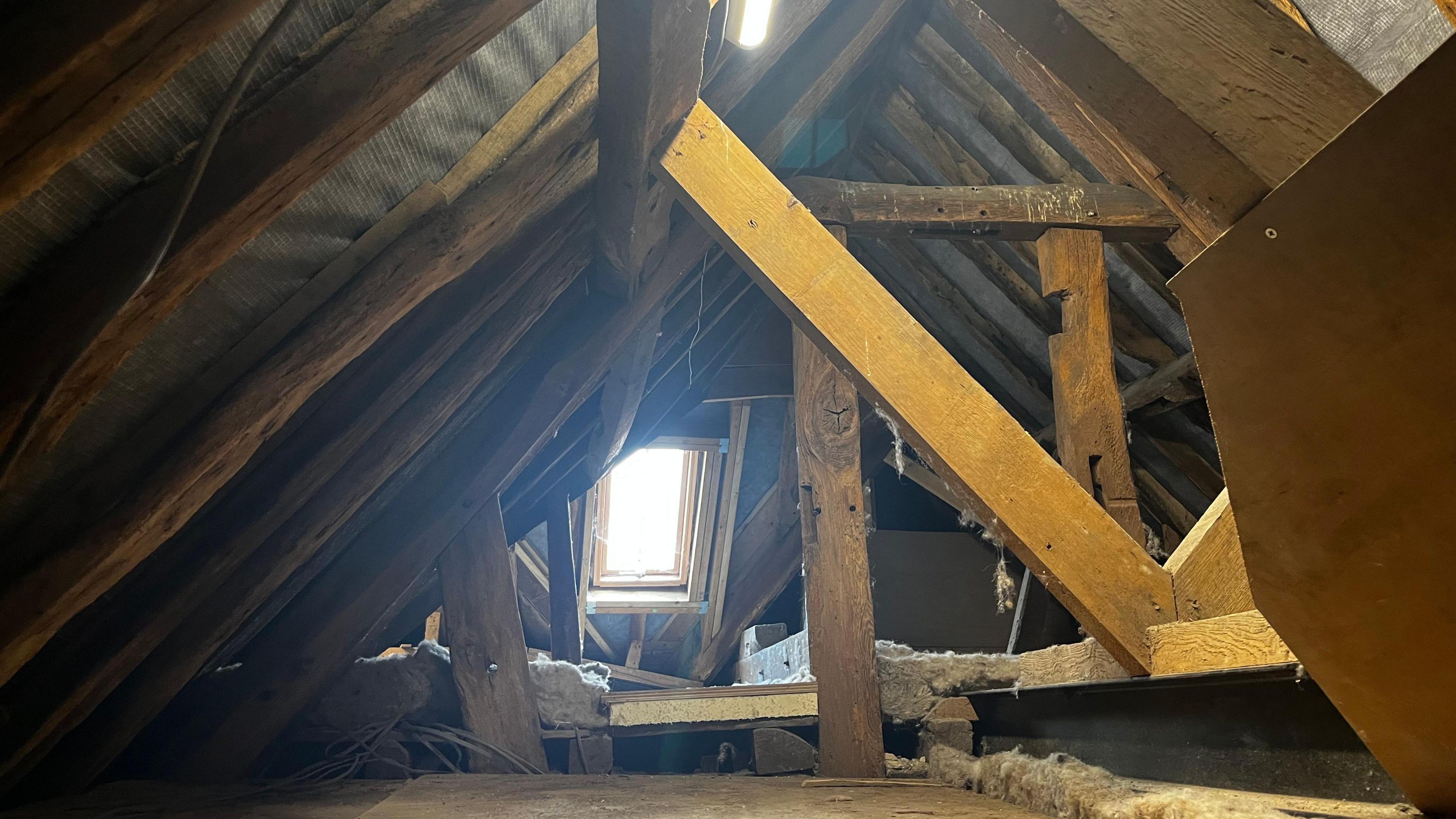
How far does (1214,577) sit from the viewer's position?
141 centimetres

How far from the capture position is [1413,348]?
616 millimetres

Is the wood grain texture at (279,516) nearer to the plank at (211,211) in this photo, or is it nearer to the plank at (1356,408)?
the plank at (211,211)

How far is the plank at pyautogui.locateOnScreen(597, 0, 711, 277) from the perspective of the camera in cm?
136

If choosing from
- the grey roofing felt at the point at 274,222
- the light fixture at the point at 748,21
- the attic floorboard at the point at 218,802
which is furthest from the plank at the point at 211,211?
the attic floorboard at the point at 218,802

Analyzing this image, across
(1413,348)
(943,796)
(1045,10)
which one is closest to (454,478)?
(943,796)

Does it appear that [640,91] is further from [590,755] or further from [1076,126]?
[590,755]

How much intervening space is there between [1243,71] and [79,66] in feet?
3.36

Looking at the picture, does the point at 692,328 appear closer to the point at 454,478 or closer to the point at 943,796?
the point at 454,478

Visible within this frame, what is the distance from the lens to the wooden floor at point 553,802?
1735 mm

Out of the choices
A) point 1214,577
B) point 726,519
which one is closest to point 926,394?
point 1214,577

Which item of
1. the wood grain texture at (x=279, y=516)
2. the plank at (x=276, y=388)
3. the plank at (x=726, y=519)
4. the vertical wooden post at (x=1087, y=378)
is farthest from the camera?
the plank at (x=726, y=519)

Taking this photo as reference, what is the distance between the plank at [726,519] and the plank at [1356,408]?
4.80 m

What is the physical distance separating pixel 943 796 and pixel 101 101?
2.00 metres

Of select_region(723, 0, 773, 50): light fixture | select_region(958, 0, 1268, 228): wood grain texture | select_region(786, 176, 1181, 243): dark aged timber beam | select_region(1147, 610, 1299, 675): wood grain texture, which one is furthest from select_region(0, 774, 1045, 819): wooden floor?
select_region(786, 176, 1181, 243): dark aged timber beam
